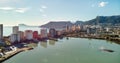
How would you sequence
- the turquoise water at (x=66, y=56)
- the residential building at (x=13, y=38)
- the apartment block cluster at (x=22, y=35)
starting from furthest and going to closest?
1. the apartment block cluster at (x=22, y=35)
2. the residential building at (x=13, y=38)
3. the turquoise water at (x=66, y=56)

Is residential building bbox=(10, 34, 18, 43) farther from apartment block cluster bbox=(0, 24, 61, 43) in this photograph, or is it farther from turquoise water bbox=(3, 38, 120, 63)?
turquoise water bbox=(3, 38, 120, 63)

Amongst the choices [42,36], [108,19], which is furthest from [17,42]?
[108,19]

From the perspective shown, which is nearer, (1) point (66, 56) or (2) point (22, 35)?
(1) point (66, 56)

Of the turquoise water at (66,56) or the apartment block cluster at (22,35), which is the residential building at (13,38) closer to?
the apartment block cluster at (22,35)

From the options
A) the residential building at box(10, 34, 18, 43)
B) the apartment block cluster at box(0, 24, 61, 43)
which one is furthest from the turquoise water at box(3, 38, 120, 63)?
the apartment block cluster at box(0, 24, 61, 43)

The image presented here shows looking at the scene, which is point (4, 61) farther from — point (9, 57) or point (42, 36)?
point (42, 36)

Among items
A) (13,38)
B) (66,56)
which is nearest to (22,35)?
(13,38)

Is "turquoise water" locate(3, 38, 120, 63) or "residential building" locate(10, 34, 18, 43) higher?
"residential building" locate(10, 34, 18, 43)

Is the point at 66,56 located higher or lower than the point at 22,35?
lower

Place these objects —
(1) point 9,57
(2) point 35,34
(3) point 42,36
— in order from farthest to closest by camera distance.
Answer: (3) point 42,36 → (2) point 35,34 → (1) point 9,57

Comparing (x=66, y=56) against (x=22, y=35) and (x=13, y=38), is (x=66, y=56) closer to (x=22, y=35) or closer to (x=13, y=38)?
(x=13, y=38)

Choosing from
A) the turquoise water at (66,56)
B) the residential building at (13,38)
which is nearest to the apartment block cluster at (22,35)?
the residential building at (13,38)
